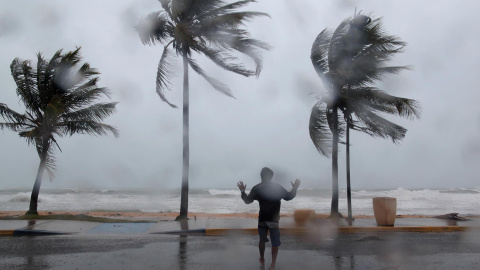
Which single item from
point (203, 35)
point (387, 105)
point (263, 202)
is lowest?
point (263, 202)

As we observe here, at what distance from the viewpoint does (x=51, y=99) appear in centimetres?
1460

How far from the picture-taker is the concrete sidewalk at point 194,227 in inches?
432

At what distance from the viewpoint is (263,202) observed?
21.2ft

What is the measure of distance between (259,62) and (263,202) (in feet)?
25.1

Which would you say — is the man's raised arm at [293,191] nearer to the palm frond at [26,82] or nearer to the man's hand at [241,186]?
the man's hand at [241,186]

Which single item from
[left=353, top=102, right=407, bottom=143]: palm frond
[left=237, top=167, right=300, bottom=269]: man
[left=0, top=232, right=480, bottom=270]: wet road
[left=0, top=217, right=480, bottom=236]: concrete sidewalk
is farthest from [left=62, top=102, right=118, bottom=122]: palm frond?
[left=237, top=167, right=300, bottom=269]: man

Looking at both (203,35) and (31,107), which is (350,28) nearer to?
(203,35)

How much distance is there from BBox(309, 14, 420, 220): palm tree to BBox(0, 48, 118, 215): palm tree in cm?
736

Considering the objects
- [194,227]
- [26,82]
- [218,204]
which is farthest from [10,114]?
[218,204]

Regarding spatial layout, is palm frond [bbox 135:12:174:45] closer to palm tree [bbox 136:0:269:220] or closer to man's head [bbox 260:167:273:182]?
palm tree [bbox 136:0:269:220]

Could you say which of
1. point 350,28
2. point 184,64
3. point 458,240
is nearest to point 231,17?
point 184,64

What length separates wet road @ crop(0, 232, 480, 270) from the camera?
7043 millimetres

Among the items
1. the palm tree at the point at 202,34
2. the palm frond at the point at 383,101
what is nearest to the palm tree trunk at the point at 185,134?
the palm tree at the point at 202,34

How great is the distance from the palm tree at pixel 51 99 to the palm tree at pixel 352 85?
7.36 meters
